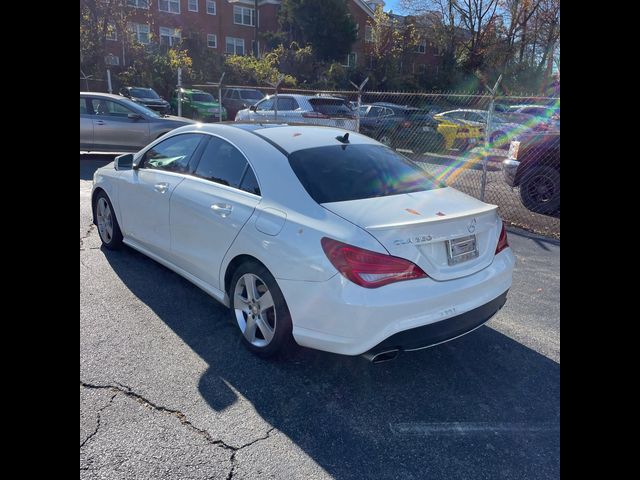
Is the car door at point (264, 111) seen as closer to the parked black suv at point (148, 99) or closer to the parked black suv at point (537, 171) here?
the parked black suv at point (148, 99)

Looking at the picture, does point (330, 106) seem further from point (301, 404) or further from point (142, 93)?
point (301, 404)

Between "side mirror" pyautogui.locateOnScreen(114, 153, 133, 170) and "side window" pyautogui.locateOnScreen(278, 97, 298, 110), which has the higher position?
"side window" pyautogui.locateOnScreen(278, 97, 298, 110)

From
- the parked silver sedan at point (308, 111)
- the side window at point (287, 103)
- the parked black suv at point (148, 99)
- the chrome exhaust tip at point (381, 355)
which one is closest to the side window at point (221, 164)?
the chrome exhaust tip at point (381, 355)

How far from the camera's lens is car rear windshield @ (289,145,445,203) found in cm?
326

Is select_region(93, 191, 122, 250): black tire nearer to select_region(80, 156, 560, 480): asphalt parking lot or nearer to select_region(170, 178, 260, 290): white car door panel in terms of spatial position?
select_region(80, 156, 560, 480): asphalt parking lot

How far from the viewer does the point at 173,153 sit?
14.6 ft

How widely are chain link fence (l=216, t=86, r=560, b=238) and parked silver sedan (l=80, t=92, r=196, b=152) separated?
3.27 meters

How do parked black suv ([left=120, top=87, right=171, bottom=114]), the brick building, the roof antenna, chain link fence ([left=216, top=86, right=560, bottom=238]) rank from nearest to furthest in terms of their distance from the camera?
the roof antenna
chain link fence ([left=216, top=86, right=560, bottom=238])
parked black suv ([left=120, top=87, right=171, bottom=114])
the brick building

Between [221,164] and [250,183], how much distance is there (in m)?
0.49

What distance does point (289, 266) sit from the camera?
9.65 feet

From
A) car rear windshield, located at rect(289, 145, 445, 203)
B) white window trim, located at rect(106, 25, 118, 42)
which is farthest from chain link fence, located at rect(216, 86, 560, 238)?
white window trim, located at rect(106, 25, 118, 42)

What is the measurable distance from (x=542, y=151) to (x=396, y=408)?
20.4ft
